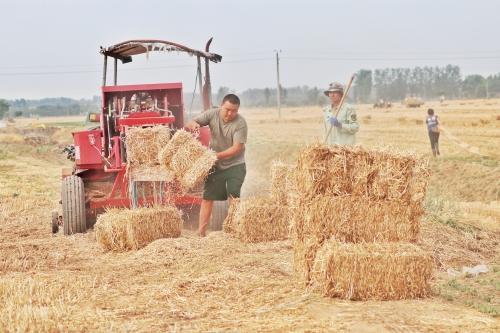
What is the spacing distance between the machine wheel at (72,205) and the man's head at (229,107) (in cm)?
255

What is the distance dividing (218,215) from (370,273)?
473 cm

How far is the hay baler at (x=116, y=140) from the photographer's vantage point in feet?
37.1

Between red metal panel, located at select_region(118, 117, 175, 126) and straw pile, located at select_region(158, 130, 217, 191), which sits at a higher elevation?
red metal panel, located at select_region(118, 117, 175, 126)

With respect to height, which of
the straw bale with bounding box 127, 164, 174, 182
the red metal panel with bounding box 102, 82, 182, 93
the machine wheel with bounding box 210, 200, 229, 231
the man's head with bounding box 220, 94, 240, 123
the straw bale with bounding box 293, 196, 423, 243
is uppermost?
the red metal panel with bounding box 102, 82, 182, 93

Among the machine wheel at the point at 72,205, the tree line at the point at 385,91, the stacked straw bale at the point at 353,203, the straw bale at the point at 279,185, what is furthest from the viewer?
the tree line at the point at 385,91

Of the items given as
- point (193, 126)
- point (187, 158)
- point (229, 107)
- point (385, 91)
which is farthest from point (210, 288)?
point (385, 91)

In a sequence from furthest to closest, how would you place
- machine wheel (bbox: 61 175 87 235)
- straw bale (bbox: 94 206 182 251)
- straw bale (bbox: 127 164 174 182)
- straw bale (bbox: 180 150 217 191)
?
machine wheel (bbox: 61 175 87 235) < straw bale (bbox: 127 164 174 182) < straw bale (bbox: 180 150 217 191) < straw bale (bbox: 94 206 182 251)

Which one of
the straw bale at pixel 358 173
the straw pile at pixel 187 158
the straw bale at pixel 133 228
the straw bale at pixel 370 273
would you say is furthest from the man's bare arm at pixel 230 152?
the straw bale at pixel 370 273

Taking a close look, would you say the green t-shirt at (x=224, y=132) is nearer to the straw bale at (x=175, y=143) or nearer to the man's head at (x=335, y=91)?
the straw bale at (x=175, y=143)

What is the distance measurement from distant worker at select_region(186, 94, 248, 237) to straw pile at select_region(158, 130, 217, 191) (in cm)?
35

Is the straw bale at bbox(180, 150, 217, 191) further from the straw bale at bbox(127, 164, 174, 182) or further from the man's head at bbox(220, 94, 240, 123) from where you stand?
the man's head at bbox(220, 94, 240, 123)

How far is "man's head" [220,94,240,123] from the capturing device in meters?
10.2

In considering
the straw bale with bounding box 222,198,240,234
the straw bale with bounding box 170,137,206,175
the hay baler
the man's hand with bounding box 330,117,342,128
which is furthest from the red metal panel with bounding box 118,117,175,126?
the man's hand with bounding box 330,117,342,128

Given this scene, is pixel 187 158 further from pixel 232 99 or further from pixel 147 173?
pixel 232 99
